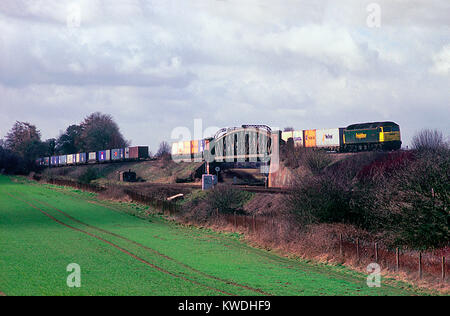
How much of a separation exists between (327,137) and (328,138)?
20 centimetres

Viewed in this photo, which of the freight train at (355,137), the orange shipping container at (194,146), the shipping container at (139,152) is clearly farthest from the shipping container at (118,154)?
the freight train at (355,137)

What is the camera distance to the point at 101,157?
115562 millimetres

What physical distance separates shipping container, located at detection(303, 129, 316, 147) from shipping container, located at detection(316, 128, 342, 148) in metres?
0.54

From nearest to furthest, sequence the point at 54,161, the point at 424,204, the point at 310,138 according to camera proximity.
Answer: the point at 424,204 < the point at 310,138 < the point at 54,161

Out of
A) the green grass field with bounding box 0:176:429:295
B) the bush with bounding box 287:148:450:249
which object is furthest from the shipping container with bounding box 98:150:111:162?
the bush with bounding box 287:148:450:249

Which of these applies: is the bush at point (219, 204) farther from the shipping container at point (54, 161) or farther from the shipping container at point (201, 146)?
the shipping container at point (54, 161)

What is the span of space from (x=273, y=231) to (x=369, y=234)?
5592mm

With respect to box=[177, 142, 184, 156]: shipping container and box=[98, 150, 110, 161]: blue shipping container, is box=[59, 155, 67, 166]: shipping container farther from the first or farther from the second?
box=[177, 142, 184, 156]: shipping container

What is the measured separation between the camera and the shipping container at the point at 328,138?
6588 cm

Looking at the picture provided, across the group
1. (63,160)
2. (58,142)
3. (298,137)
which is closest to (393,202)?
(298,137)

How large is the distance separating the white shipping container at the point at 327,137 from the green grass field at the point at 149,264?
33.1 metres

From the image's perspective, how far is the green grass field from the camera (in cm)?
1728

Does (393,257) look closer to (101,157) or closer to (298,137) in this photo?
(298,137)
